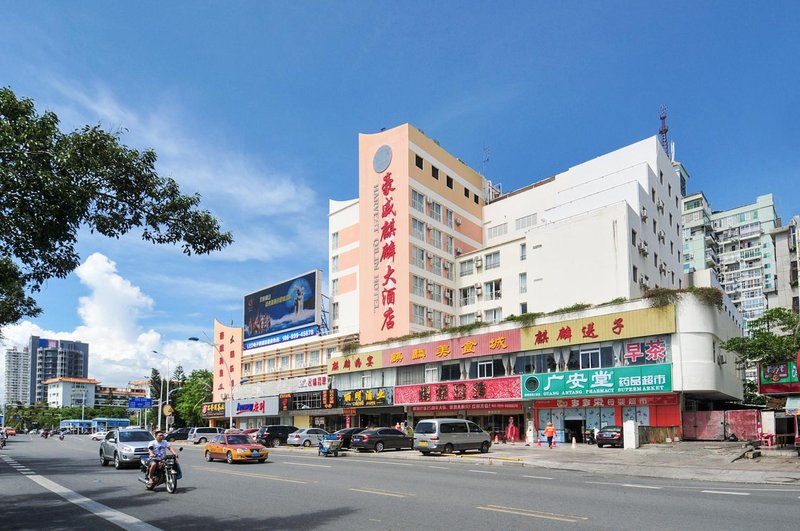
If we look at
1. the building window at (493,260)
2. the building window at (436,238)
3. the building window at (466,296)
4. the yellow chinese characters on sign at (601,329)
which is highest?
the building window at (436,238)

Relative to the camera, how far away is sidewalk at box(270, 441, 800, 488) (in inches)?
851

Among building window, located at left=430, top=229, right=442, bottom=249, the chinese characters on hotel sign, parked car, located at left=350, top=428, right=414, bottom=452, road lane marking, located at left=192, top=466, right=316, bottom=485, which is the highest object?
building window, located at left=430, top=229, right=442, bottom=249

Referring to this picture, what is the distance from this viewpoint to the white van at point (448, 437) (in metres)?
33.9

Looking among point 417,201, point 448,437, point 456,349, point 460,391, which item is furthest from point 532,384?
point 417,201

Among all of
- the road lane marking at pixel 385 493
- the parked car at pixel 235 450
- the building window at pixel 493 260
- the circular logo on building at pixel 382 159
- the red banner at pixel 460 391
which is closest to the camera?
the road lane marking at pixel 385 493

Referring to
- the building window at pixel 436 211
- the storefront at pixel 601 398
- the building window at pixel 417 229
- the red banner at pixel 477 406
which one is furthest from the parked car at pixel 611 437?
the building window at pixel 436 211

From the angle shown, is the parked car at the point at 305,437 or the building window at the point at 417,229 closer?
the parked car at the point at 305,437

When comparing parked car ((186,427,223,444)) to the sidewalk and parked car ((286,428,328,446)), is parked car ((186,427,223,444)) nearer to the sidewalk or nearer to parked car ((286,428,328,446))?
parked car ((286,428,328,446))

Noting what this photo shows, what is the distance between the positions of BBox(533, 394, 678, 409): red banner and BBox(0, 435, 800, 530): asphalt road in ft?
61.9

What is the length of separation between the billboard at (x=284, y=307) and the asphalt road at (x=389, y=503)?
1915 inches

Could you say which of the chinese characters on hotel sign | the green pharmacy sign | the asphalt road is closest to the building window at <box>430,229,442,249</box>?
the chinese characters on hotel sign

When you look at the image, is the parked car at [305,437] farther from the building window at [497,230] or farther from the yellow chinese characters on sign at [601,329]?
the building window at [497,230]

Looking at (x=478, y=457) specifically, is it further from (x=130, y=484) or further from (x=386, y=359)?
(x=386, y=359)

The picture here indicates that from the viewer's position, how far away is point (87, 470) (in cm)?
2483
